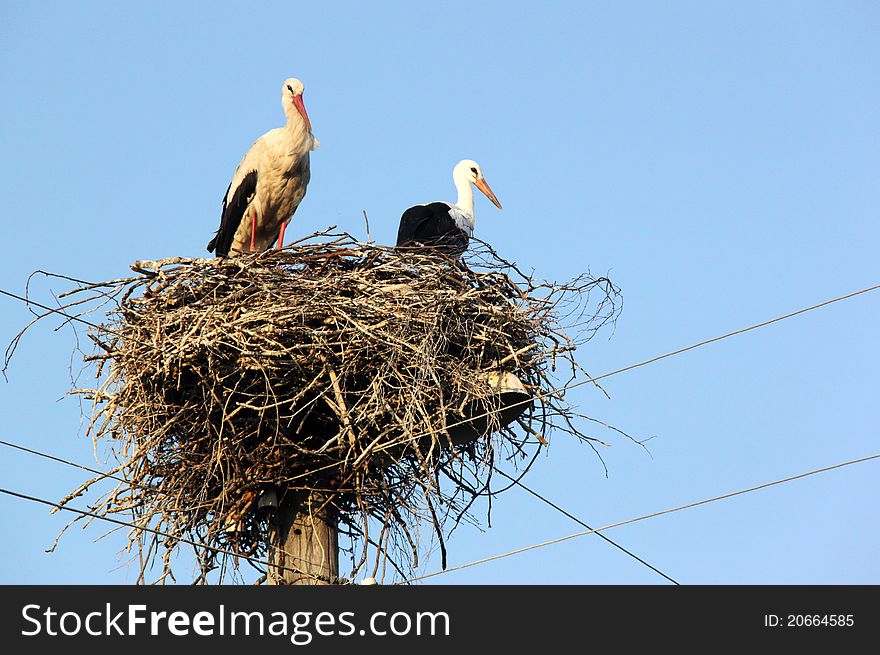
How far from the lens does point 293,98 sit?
955 centimetres

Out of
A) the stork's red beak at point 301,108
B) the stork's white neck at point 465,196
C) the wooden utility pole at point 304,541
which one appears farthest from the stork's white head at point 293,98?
the wooden utility pole at point 304,541

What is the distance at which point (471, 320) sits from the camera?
6.75 metres

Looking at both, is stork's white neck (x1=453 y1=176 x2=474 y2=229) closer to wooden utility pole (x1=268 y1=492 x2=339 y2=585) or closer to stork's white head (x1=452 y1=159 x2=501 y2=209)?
stork's white head (x1=452 y1=159 x2=501 y2=209)

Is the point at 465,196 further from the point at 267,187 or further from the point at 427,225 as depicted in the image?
the point at 267,187

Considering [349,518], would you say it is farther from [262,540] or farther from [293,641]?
[293,641]

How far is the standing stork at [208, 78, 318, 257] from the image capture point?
9250 mm

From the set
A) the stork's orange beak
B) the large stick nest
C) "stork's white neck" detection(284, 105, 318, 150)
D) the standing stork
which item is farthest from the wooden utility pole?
the stork's orange beak

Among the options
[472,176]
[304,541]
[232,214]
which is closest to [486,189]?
[472,176]

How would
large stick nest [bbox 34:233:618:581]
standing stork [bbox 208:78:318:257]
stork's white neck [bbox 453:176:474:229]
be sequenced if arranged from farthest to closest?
stork's white neck [bbox 453:176:474:229], standing stork [bbox 208:78:318:257], large stick nest [bbox 34:233:618:581]

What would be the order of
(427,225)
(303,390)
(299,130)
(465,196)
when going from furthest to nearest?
(465,196) < (299,130) < (427,225) < (303,390)

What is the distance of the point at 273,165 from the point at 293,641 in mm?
4557

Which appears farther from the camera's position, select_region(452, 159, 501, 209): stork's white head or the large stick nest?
select_region(452, 159, 501, 209): stork's white head

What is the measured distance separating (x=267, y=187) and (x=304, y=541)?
3.36m

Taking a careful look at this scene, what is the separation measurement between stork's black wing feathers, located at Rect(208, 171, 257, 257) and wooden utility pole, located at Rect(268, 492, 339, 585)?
10.2ft
